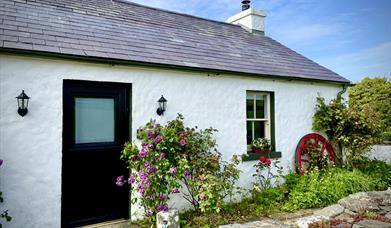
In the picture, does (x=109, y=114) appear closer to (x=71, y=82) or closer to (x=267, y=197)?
(x=71, y=82)

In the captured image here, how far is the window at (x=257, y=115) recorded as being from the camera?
747 centimetres

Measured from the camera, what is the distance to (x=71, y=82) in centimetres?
494

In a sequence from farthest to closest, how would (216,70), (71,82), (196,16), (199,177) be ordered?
(196,16) < (216,70) < (199,177) < (71,82)

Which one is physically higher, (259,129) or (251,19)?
(251,19)

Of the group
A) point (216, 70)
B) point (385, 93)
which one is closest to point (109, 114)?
point (216, 70)

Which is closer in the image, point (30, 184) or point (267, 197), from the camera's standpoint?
point (30, 184)

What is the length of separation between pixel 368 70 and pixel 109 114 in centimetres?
2140

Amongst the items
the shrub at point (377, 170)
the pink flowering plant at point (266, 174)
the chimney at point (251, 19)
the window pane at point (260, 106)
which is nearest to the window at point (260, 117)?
the window pane at point (260, 106)

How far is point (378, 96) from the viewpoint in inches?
707

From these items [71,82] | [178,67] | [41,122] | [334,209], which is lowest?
[334,209]

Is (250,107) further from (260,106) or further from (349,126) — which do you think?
(349,126)

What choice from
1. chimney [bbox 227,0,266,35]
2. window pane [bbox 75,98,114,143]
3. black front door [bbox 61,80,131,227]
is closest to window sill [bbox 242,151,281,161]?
black front door [bbox 61,80,131,227]

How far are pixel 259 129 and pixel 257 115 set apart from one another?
0.42m

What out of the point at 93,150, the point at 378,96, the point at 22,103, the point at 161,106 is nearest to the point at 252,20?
the point at 161,106
